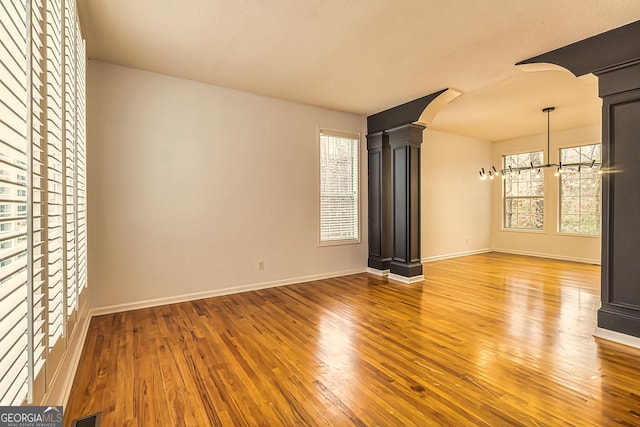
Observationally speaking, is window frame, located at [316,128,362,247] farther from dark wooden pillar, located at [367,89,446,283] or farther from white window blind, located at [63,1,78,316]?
white window blind, located at [63,1,78,316]

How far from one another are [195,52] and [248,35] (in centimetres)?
70

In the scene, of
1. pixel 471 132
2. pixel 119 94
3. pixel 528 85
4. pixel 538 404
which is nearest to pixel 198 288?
pixel 119 94

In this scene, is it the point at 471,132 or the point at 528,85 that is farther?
the point at 471,132

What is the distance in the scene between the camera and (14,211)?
3.91 ft

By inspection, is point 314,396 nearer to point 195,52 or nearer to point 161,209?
point 161,209

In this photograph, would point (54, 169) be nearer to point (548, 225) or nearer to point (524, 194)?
point (548, 225)

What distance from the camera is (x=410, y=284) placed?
4.80 meters

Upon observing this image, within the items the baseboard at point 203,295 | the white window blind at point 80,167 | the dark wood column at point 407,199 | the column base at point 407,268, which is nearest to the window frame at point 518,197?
the dark wood column at point 407,199

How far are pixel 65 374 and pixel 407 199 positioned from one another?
4.33 m

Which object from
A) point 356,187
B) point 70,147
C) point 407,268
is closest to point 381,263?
point 407,268

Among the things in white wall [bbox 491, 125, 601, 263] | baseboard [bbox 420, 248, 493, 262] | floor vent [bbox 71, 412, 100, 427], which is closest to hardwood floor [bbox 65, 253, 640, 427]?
floor vent [bbox 71, 412, 100, 427]

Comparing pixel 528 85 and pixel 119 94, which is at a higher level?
pixel 528 85

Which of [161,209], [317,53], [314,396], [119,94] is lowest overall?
[314,396]

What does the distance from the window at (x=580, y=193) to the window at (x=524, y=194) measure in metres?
0.42
